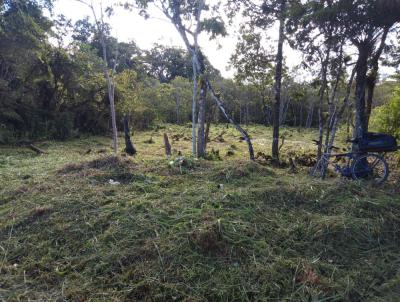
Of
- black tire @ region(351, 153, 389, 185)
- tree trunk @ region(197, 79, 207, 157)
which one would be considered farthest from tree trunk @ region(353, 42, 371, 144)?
tree trunk @ region(197, 79, 207, 157)

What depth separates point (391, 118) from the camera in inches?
304

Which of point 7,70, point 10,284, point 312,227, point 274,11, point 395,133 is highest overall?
→ point 274,11

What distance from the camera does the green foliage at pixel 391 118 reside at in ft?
24.0

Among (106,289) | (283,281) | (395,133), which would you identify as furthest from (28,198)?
(395,133)

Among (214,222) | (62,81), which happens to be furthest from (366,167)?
(62,81)

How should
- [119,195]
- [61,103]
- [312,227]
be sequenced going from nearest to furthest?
[312,227]
[119,195]
[61,103]

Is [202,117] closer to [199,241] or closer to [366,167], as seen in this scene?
[366,167]

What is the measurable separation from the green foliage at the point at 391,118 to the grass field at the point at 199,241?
12.3ft

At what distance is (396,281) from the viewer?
7.58 feet

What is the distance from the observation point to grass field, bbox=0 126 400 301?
88.9 inches

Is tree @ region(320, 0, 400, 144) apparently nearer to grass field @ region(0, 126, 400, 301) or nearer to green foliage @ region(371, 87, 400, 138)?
green foliage @ region(371, 87, 400, 138)

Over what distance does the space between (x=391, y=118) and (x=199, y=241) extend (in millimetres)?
7169

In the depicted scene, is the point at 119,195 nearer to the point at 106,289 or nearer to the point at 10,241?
the point at 10,241

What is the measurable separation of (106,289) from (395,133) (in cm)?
766
